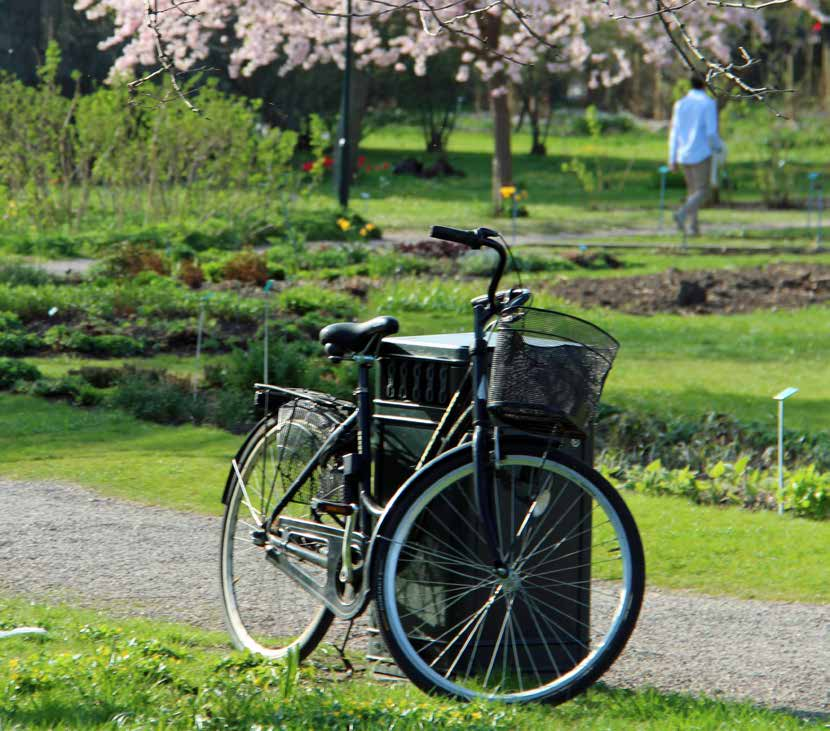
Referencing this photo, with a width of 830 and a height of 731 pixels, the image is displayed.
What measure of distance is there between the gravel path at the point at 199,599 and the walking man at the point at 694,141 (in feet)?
49.2

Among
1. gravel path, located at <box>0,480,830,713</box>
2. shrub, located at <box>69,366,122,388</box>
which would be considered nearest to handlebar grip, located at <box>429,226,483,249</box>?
gravel path, located at <box>0,480,830,713</box>

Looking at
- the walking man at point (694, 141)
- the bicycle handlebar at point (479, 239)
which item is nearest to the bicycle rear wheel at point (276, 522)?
the bicycle handlebar at point (479, 239)

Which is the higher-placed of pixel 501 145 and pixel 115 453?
pixel 501 145

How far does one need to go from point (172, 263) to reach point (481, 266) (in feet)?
11.8

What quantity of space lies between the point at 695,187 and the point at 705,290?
294 inches

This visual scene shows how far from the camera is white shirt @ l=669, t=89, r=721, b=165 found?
20734 millimetres

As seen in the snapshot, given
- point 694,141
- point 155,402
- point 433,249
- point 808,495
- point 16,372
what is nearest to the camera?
point 808,495

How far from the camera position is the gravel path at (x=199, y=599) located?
4.45 m

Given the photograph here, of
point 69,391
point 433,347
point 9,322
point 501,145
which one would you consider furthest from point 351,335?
point 501,145

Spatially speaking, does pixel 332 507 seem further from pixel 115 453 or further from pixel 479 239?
pixel 115 453

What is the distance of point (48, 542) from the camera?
616 cm

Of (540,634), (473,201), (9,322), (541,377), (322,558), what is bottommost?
(9,322)

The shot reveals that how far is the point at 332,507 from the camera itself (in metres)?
4.27

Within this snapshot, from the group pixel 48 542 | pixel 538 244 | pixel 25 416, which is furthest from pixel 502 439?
pixel 538 244
